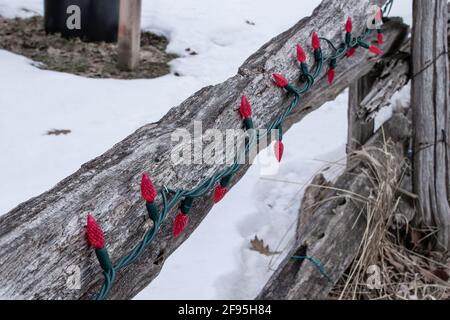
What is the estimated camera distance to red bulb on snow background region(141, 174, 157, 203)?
126cm

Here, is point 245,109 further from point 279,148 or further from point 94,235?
point 94,235

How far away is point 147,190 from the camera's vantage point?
126cm

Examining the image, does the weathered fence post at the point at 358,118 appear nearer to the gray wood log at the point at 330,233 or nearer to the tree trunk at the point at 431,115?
the gray wood log at the point at 330,233

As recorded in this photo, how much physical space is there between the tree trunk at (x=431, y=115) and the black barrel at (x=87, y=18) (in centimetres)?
333

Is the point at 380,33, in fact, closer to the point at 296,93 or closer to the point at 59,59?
the point at 296,93

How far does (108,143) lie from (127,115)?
47 cm

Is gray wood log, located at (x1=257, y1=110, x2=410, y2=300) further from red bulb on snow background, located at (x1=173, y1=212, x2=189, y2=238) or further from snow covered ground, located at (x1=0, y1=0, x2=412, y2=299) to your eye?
red bulb on snow background, located at (x1=173, y1=212, x2=189, y2=238)

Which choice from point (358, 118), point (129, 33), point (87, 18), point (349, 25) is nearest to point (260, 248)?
point (358, 118)

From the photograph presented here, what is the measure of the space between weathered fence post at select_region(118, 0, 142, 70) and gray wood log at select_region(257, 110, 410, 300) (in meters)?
2.33

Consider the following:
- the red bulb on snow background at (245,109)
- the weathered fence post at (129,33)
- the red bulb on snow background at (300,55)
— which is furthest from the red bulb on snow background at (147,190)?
the weathered fence post at (129,33)

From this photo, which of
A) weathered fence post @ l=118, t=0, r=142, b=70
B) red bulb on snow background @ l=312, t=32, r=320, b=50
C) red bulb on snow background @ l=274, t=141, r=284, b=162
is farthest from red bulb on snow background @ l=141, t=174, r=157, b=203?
weathered fence post @ l=118, t=0, r=142, b=70

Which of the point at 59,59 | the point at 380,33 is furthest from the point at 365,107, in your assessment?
the point at 59,59

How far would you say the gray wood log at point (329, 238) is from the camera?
2.44 meters

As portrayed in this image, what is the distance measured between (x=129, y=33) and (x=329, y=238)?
2903mm
